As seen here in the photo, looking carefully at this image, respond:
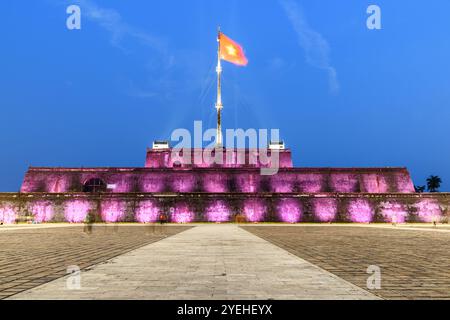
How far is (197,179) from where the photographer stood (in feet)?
116

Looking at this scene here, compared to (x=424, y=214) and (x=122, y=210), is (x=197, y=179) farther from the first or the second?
(x=424, y=214)

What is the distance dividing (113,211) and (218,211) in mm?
8837

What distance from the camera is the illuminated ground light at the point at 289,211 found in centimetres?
3116

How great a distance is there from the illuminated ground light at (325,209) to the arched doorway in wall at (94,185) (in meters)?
20.0

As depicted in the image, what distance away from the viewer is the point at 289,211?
102ft

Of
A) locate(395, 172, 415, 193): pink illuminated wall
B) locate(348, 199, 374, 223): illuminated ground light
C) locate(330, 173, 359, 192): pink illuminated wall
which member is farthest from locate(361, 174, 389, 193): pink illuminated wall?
locate(348, 199, 374, 223): illuminated ground light

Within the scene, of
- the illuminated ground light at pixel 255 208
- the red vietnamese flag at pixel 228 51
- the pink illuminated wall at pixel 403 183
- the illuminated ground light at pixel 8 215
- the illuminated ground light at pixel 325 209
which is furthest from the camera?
the red vietnamese flag at pixel 228 51

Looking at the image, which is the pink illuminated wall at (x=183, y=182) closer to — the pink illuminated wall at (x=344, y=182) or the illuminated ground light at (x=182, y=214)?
the illuminated ground light at (x=182, y=214)

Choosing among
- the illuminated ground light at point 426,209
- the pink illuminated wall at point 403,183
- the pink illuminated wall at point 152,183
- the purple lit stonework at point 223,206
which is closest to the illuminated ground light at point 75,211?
the purple lit stonework at point 223,206

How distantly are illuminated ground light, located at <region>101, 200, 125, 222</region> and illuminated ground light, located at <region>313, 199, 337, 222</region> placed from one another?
53.6ft

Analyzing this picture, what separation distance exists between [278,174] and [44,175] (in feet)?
75.0

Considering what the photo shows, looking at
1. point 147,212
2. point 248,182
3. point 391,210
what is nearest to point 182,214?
point 147,212

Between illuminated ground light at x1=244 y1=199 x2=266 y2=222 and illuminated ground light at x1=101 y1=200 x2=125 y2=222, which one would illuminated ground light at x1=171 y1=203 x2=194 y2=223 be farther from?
illuminated ground light at x1=244 y1=199 x2=266 y2=222
